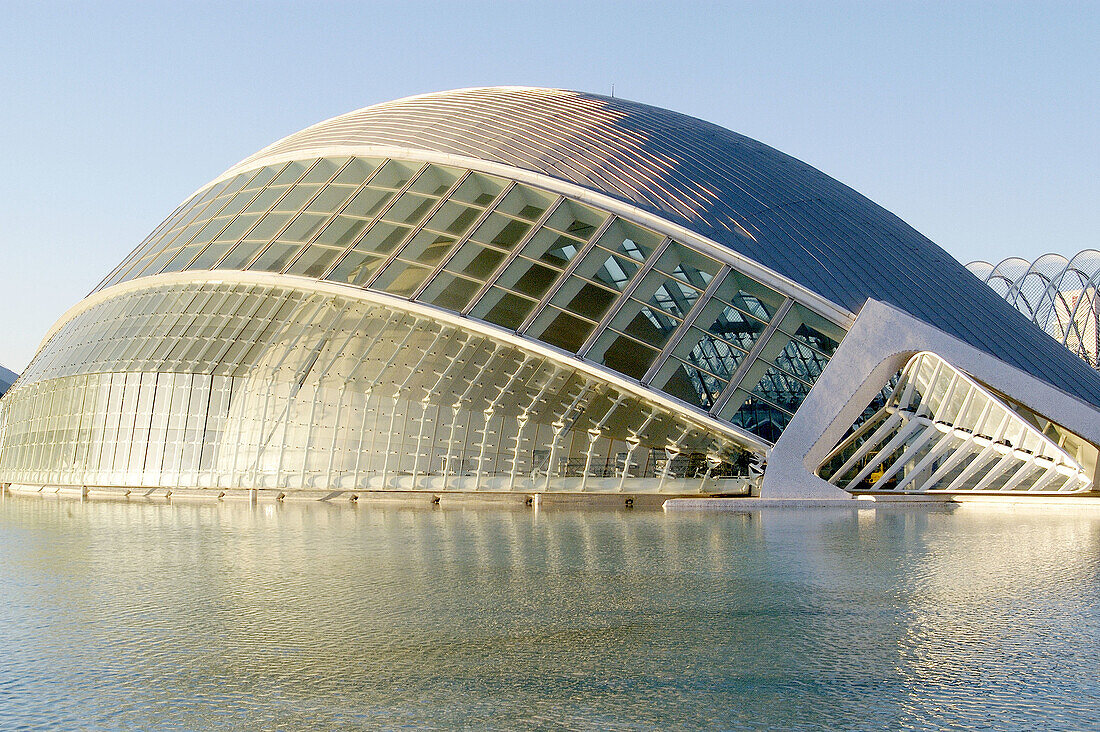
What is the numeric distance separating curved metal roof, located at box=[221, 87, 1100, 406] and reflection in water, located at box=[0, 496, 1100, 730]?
1228cm

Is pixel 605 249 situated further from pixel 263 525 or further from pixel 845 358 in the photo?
pixel 263 525

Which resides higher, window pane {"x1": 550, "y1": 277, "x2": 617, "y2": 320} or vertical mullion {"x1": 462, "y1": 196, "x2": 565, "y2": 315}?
vertical mullion {"x1": 462, "y1": 196, "x2": 565, "y2": 315}

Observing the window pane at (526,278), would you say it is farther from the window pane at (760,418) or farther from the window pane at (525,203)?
the window pane at (760,418)

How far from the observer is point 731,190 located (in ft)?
99.7

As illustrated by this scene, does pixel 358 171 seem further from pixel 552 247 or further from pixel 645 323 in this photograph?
pixel 645 323

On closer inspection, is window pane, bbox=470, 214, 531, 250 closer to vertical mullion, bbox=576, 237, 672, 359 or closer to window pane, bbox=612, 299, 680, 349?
vertical mullion, bbox=576, 237, 672, 359

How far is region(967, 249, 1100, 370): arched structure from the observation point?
217 feet

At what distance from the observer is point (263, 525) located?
20891mm

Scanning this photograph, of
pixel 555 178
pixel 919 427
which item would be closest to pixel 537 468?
pixel 555 178

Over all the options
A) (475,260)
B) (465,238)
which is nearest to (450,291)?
(475,260)

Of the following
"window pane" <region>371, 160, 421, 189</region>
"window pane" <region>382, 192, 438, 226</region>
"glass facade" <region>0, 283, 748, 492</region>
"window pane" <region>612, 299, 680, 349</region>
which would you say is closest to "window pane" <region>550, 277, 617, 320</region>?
"window pane" <region>612, 299, 680, 349</region>

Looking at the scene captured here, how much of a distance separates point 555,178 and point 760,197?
5827 millimetres

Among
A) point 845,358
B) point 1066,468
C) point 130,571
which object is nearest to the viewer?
point 130,571

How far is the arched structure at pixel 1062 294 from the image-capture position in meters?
66.1
